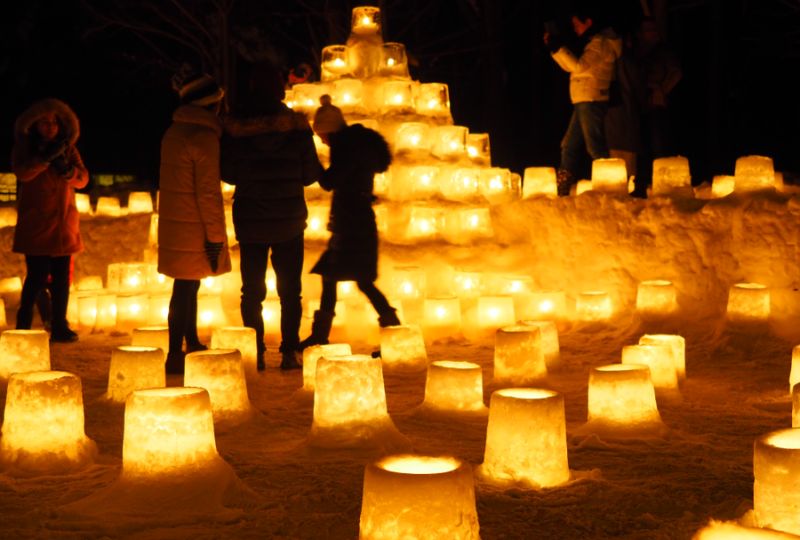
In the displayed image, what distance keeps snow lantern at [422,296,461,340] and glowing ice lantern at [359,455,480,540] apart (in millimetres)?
4975

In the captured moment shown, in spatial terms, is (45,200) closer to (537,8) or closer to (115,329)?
(115,329)

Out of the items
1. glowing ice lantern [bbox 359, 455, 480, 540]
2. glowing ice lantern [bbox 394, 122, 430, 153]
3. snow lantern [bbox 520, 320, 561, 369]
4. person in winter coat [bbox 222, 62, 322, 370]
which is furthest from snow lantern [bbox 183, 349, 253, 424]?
glowing ice lantern [bbox 394, 122, 430, 153]

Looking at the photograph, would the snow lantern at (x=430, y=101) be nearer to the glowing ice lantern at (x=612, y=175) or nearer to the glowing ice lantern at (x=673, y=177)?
the glowing ice lantern at (x=612, y=175)

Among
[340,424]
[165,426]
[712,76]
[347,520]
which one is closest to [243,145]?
[340,424]

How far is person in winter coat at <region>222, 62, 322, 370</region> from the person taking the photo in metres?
6.29

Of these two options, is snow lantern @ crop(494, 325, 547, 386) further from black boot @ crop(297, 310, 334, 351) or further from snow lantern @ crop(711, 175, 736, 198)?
snow lantern @ crop(711, 175, 736, 198)

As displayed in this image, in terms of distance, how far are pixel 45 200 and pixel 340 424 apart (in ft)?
13.5

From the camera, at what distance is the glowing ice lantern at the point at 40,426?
13.3 ft

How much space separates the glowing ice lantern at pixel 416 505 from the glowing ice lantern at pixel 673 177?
238 inches

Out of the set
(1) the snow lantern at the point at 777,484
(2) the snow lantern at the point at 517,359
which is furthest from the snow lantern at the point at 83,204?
(1) the snow lantern at the point at 777,484

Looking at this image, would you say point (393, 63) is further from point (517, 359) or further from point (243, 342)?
point (517, 359)

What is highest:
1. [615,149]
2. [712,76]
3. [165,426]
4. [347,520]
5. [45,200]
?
[712,76]

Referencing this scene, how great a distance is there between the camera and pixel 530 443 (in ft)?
12.5

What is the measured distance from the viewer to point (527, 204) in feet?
30.0
